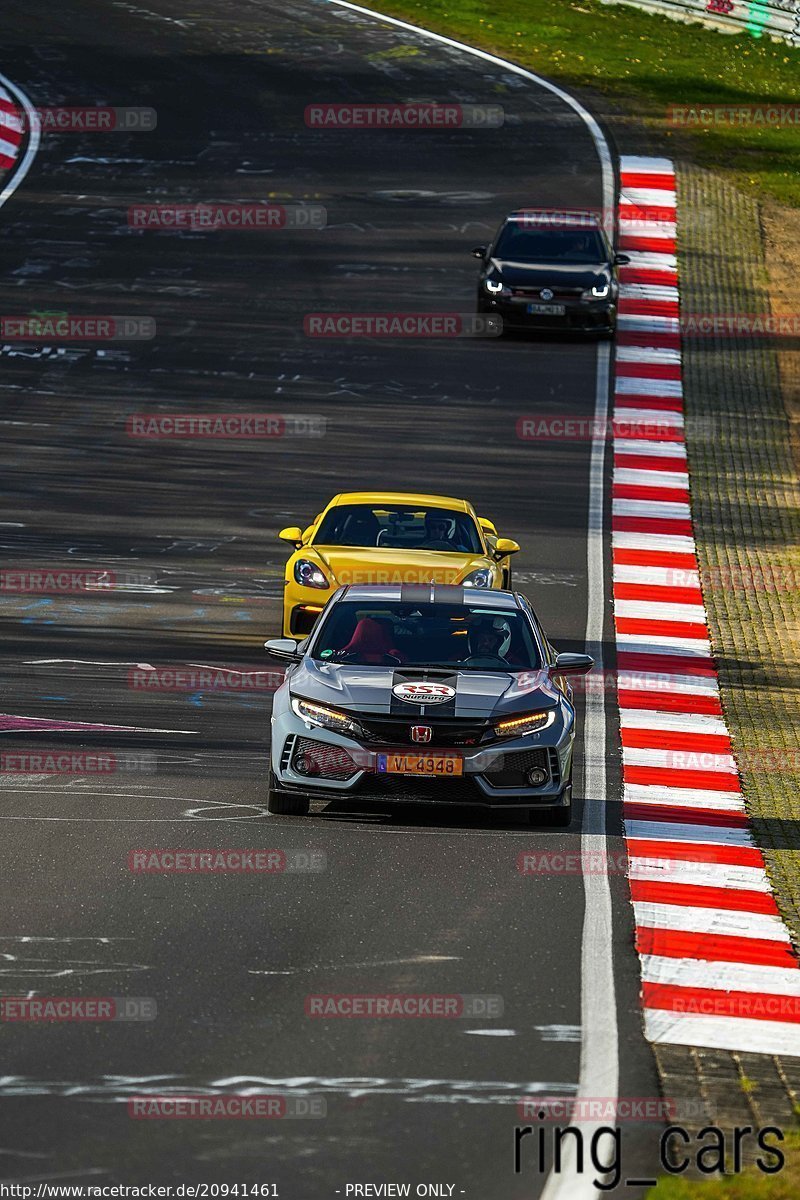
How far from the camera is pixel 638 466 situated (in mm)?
28359

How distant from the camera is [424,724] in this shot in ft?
42.0

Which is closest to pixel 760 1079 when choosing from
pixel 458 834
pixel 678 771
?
pixel 458 834

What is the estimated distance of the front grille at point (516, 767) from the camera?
1281 centimetres

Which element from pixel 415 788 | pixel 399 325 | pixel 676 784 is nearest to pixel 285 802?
pixel 415 788

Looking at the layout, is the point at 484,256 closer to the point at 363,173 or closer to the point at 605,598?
the point at 363,173

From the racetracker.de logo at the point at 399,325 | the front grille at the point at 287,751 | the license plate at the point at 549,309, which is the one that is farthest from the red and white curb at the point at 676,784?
the racetracker.de logo at the point at 399,325

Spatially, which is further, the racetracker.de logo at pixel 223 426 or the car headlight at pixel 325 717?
the racetracker.de logo at pixel 223 426

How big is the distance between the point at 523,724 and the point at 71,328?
21776 millimetres

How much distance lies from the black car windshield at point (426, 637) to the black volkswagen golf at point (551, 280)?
1918 centimetres

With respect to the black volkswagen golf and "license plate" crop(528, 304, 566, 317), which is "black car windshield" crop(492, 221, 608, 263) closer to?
the black volkswagen golf

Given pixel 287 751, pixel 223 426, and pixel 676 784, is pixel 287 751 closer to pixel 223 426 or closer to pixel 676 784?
pixel 676 784

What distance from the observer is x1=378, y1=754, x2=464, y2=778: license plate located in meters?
12.7

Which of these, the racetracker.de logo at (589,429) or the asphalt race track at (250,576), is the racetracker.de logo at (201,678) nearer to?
the asphalt race track at (250,576)

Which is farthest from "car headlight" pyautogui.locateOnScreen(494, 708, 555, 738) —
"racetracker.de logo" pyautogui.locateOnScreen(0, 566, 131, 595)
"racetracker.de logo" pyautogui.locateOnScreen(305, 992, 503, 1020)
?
"racetracker.de logo" pyautogui.locateOnScreen(0, 566, 131, 595)
